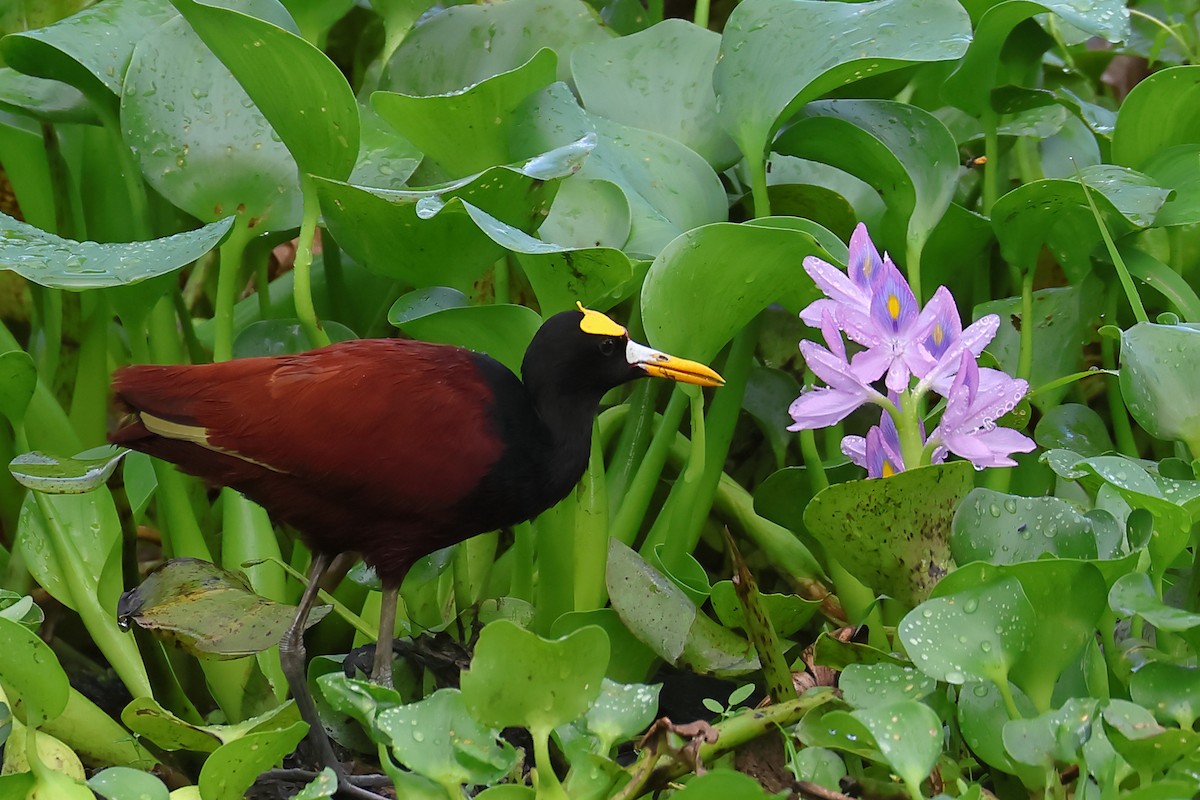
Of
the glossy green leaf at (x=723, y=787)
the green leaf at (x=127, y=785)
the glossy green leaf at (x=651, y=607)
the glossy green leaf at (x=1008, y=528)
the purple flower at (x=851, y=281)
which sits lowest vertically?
the glossy green leaf at (x=651, y=607)

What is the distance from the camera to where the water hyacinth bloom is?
40.2 inches

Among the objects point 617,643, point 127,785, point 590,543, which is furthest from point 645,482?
point 127,785

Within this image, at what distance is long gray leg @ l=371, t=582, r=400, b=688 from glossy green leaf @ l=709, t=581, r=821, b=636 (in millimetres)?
309

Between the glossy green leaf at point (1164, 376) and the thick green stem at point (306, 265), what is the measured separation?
2.38 feet

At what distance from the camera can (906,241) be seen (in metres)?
1.37

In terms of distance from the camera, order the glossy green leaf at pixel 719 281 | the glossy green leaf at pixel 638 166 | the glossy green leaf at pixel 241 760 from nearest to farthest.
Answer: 1. the glossy green leaf at pixel 241 760
2. the glossy green leaf at pixel 719 281
3. the glossy green leaf at pixel 638 166

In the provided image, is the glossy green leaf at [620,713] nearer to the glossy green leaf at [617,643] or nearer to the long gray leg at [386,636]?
the glossy green leaf at [617,643]

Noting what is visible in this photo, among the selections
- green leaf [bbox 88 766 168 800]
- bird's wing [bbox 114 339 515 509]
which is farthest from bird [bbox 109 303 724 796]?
green leaf [bbox 88 766 168 800]

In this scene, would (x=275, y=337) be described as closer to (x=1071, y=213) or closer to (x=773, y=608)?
(x=773, y=608)

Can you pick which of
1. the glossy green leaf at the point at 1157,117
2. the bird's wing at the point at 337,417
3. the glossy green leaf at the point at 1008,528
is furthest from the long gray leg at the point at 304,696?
the glossy green leaf at the point at 1157,117

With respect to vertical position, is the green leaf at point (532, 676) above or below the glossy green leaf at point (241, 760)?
above

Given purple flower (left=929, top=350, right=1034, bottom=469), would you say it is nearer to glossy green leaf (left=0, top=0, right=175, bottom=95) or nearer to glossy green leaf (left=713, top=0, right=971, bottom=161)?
glossy green leaf (left=713, top=0, right=971, bottom=161)

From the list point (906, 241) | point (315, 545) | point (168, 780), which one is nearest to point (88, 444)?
point (315, 545)

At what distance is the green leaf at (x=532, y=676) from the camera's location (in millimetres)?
838
